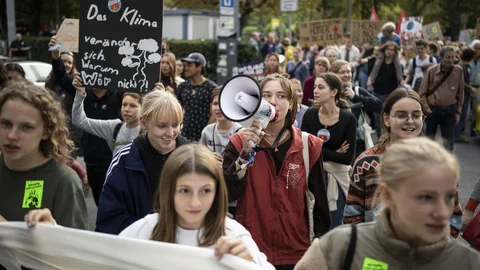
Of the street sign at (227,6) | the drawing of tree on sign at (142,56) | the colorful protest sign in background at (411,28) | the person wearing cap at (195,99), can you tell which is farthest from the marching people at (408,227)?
the colorful protest sign in background at (411,28)

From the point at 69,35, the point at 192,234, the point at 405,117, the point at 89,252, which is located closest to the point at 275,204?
the point at 405,117

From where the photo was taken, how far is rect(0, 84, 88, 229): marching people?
3.04m

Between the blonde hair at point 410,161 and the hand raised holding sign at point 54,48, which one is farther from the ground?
the hand raised holding sign at point 54,48

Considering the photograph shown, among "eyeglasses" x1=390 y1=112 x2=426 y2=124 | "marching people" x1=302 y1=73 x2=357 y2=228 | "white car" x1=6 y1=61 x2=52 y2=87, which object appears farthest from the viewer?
"white car" x1=6 y1=61 x2=52 y2=87

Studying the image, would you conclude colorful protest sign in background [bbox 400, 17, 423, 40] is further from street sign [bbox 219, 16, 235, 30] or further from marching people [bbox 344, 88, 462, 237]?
marching people [bbox 344, 88, 462, 237]

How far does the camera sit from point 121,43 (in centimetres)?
577

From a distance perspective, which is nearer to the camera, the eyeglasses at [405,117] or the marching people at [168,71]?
the eyeglasses at [405,117]

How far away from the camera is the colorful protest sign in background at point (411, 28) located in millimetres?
22531

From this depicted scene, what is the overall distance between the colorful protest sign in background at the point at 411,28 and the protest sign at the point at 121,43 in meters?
18.0


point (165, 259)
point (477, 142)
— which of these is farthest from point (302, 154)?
point (477, 142)

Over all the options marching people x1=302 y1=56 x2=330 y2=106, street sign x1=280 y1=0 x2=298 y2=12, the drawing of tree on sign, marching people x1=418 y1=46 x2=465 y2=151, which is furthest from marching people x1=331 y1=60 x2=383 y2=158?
street sign x1=280 y1=0 x2=298 y2=12

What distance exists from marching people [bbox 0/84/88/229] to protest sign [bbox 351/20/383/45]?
59.3 ft

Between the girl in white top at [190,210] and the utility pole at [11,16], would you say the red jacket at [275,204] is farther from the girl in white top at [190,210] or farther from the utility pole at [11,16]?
the utility pole at [11,16]

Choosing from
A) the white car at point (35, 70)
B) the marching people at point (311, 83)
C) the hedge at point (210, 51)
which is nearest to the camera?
the marching people at point (311, 83)
